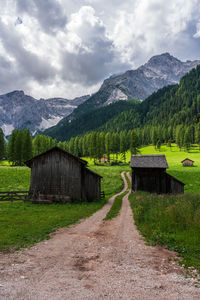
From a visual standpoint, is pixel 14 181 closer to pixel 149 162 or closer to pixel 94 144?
pixel 149 162

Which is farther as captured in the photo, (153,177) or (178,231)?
(153,177)

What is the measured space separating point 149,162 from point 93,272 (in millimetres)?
26118

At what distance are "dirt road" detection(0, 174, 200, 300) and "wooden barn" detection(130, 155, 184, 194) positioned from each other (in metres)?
20.9

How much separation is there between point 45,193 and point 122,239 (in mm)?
18361

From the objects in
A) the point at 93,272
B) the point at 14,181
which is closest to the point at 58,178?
the point at 14,181

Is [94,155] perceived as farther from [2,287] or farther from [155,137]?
[2,287]

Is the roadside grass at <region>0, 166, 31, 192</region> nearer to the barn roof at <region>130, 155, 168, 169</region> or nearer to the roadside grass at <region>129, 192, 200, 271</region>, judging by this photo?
the barn roof at <region>130, 155, 168, 169</region>

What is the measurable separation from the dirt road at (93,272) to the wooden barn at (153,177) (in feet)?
68.7

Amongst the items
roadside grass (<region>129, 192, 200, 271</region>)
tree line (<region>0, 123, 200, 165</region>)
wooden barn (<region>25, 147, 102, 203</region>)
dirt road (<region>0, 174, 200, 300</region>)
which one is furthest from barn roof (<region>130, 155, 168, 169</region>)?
dirt road (<region>0, 174, 200, 300</region>)

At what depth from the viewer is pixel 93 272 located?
561 centimetres

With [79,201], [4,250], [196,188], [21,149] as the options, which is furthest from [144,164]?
[21,149]

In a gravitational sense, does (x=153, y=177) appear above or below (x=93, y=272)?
above

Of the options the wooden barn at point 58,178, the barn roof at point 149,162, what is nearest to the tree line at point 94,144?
the barn roof at point 149,162

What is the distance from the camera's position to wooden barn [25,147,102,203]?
2453 cm
